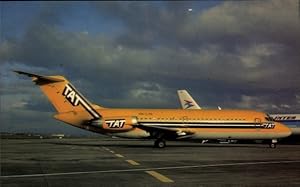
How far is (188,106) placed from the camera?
6253 centimetres

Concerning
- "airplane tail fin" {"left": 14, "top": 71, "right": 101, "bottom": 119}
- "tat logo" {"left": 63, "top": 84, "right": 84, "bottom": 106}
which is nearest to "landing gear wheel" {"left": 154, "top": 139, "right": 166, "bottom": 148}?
"airplane tail fin" {"left": 14, "top": 71, "right": 101, "bottom": 119}

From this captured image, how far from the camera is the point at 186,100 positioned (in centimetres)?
6375

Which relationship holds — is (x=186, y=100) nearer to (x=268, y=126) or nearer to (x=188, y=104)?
(x=188, y=104)

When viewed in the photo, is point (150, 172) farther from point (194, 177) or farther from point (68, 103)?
point (68, 103)

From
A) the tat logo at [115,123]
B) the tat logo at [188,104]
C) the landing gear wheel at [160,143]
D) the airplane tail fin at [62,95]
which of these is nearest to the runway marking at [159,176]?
the tat logo at [115,123]

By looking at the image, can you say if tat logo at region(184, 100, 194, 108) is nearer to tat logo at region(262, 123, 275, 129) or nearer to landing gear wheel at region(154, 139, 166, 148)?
tat logo at region(262, 123, 275, 129)

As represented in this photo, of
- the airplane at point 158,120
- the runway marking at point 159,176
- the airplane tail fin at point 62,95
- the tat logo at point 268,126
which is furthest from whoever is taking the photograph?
the tat logo at point 268,126

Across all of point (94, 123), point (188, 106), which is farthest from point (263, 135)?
point (188, 106)

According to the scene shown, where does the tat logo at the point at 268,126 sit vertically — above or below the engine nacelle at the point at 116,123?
above

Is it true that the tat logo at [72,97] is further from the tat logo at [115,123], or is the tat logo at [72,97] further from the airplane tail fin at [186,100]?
the airplane tail fin at [186,100]

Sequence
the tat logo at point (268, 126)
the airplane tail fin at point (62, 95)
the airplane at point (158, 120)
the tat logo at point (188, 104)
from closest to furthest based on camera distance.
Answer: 1. the airplane at point (158, 120)
2. the airplane tail fin at point (62, 95)
3. the tat logo at point (268, 126)
4. the tat logo at point (188, 104)

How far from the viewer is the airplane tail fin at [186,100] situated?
62656mm

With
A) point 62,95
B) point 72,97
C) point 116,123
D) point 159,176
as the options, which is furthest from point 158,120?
point 159,176

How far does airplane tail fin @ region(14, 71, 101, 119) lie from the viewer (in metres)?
37.8
